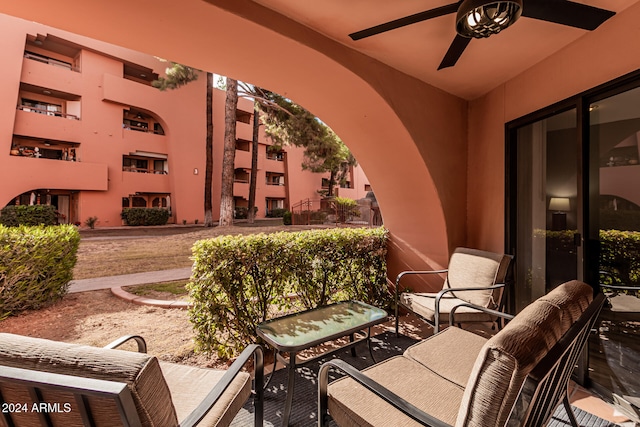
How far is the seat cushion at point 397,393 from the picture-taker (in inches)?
52.2

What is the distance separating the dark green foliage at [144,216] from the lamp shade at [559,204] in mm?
17484

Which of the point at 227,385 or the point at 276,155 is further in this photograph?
the point at 276,155

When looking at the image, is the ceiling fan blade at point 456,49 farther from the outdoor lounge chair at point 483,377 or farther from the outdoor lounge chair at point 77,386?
the outdoor lounge chair at point 77,386

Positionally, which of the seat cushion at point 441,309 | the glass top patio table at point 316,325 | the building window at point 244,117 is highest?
the building window at point 244,117

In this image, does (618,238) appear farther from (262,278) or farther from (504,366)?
(262,278)

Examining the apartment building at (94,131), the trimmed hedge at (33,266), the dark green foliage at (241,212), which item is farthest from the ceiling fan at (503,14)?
the dark green foliage at (241,212)

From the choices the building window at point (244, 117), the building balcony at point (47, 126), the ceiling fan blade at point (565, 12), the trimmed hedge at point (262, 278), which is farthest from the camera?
the building window at point (244, 117)

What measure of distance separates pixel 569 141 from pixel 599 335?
1.77 m

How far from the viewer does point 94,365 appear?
2.72 feet

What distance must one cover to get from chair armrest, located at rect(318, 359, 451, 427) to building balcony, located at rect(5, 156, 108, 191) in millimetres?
17260

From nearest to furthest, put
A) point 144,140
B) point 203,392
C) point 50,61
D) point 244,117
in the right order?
point 203,392
point 50,61
point 144,140
point 244,117

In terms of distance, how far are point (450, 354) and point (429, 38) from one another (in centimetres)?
270

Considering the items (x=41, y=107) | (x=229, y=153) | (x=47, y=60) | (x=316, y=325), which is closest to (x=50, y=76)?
(x=41, y=107)

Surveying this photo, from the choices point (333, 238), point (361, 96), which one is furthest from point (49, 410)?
point (361, 96)
